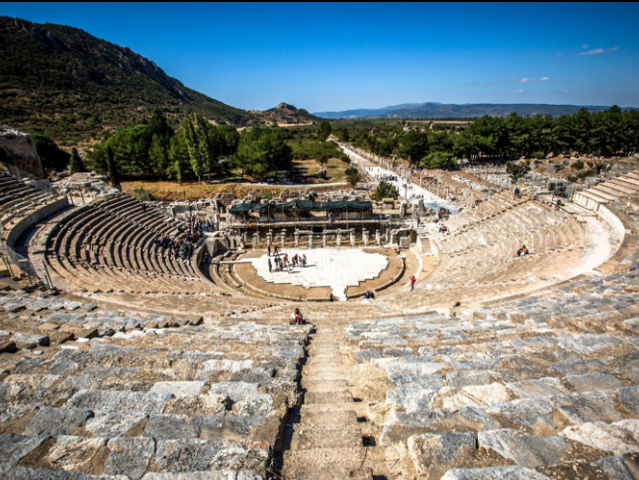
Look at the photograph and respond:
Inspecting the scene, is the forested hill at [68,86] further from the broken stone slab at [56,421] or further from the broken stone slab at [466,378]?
the broken stone slab at [466,378]

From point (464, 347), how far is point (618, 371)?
7.34 feet

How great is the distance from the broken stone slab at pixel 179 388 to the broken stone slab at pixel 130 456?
107 cm

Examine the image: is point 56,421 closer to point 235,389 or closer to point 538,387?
point 235,389

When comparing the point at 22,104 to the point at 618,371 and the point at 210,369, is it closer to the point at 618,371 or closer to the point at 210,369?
the point at 210,369

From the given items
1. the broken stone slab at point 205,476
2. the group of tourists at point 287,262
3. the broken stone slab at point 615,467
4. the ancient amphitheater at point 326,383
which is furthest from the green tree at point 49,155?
the broken stone slab at point 615,467

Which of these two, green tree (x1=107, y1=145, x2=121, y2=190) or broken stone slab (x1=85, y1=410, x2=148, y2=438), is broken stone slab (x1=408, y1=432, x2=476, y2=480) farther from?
green tree (x1=107, y1=145, x2=121, y2=190)

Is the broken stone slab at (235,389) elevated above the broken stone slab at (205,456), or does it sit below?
below

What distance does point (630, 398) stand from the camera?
3.98m

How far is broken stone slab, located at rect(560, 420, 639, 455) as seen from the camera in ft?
10.7

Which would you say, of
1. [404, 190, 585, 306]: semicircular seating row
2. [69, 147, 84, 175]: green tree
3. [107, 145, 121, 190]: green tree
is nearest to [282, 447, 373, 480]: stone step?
[404, 190, 585, 306]: semicircular seating row

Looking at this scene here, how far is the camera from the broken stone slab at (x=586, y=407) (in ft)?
12.4

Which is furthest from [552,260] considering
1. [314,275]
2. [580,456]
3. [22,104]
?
[22,104]

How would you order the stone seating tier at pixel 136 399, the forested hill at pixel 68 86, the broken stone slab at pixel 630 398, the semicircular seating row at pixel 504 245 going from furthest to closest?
the forested hill at pixel 68 86, the semicircular seating row at pixel 504 245, the broken stone slab at pixel 630 398, the stone seating tier at pixel 136 399

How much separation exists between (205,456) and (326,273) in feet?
63.3
